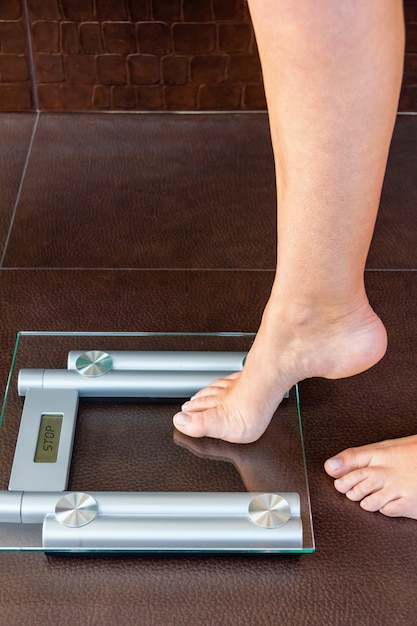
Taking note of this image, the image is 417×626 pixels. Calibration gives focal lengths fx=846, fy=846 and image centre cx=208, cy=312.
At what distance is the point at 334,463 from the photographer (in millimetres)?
1090

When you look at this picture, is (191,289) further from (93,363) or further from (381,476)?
(381,476)

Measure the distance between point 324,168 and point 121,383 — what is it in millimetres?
498

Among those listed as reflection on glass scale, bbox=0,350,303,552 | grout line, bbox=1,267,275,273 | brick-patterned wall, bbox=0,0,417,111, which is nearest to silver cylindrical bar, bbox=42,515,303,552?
reflection on glass scale, bbox=0,350,303,552

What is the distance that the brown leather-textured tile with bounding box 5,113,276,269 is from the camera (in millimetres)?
1525

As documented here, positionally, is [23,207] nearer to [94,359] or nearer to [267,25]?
[94,359]

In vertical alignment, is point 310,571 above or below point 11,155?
below

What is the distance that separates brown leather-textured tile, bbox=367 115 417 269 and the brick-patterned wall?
6.0 inches

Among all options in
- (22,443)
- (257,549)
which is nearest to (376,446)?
(257,549)

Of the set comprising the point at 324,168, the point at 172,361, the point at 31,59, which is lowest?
the point at 172,361

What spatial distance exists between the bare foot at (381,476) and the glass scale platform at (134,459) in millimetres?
56

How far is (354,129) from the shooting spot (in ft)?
2.54

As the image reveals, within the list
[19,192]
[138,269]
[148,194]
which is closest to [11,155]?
[19,192]

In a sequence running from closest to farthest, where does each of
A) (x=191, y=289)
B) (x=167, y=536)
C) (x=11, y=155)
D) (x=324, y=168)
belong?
(x=324, y=168)
(x=167, y=536)
(x=191, y=289)
(x=11, y=155)

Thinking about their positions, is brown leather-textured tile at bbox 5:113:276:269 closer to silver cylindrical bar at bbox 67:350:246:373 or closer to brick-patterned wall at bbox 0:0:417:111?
brick-patterned wall at bbox 0:0:417:111
